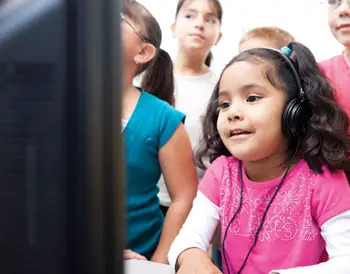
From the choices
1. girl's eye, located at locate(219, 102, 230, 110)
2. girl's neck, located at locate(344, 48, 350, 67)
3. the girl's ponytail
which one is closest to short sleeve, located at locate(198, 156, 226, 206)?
girl's eye, located at locate(219, 102, 230, 110)

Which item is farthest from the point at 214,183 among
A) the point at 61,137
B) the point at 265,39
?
the point at 265,39

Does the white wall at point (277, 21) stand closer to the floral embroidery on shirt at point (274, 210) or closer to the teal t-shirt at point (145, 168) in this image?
the teal t-shirt at point (145, 168)

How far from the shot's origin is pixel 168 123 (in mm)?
1140

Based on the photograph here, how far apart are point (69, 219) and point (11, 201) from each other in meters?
0.03

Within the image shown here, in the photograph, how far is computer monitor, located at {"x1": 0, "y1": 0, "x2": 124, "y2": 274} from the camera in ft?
0.79

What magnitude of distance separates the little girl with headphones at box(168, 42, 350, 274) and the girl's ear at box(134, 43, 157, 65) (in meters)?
0.33

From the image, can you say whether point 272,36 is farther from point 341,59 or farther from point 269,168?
point 269,168

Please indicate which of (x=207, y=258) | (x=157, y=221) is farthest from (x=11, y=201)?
(x=157, y=221)

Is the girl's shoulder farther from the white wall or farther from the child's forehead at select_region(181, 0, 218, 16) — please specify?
the white wall

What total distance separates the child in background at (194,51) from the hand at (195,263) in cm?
77

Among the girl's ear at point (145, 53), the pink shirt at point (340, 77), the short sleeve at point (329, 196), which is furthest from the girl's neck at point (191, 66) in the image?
the short sleeve at point (329, 196)

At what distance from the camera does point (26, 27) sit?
0.25 meters

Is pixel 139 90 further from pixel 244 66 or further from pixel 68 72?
pixel 68 72

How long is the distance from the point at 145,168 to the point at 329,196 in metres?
0.46
